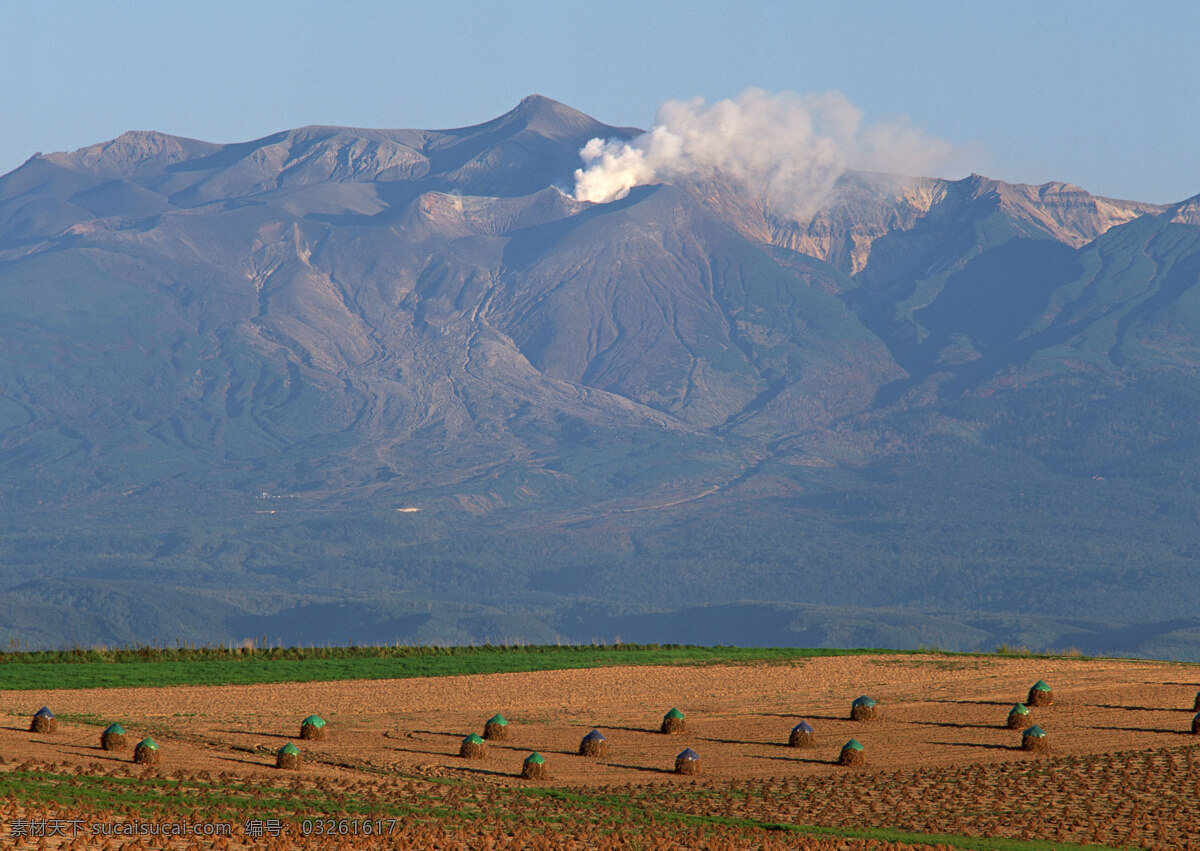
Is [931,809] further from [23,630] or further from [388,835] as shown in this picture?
[23,630]

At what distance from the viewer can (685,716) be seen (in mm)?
47375

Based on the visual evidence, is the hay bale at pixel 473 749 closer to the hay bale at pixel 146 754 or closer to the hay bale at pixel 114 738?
the hay bale at pixel 146 754

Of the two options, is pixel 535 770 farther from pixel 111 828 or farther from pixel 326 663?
pixel 326 663

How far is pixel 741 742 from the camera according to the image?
42250 mm

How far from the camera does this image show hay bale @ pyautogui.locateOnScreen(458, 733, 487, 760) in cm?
3831

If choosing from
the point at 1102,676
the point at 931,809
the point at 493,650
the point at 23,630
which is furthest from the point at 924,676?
the point at 23,630

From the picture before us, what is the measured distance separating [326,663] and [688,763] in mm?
24684

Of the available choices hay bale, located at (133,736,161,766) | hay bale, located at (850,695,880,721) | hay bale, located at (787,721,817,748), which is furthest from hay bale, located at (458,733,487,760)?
hay bale, located at (850,695,880,721)


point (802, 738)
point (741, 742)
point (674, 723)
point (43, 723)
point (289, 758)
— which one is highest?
point (802, 738)

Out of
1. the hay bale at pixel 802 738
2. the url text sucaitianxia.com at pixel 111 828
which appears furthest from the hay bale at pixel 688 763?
the url text sucaitianxia.com at pixel 111 828

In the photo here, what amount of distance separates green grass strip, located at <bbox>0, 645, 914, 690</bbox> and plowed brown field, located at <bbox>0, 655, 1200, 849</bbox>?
5.84ft

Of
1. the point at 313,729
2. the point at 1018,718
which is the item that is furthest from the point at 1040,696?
the point at 313,729

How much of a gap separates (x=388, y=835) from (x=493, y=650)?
39.0 m

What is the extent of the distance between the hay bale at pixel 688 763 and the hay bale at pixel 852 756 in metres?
3.88
